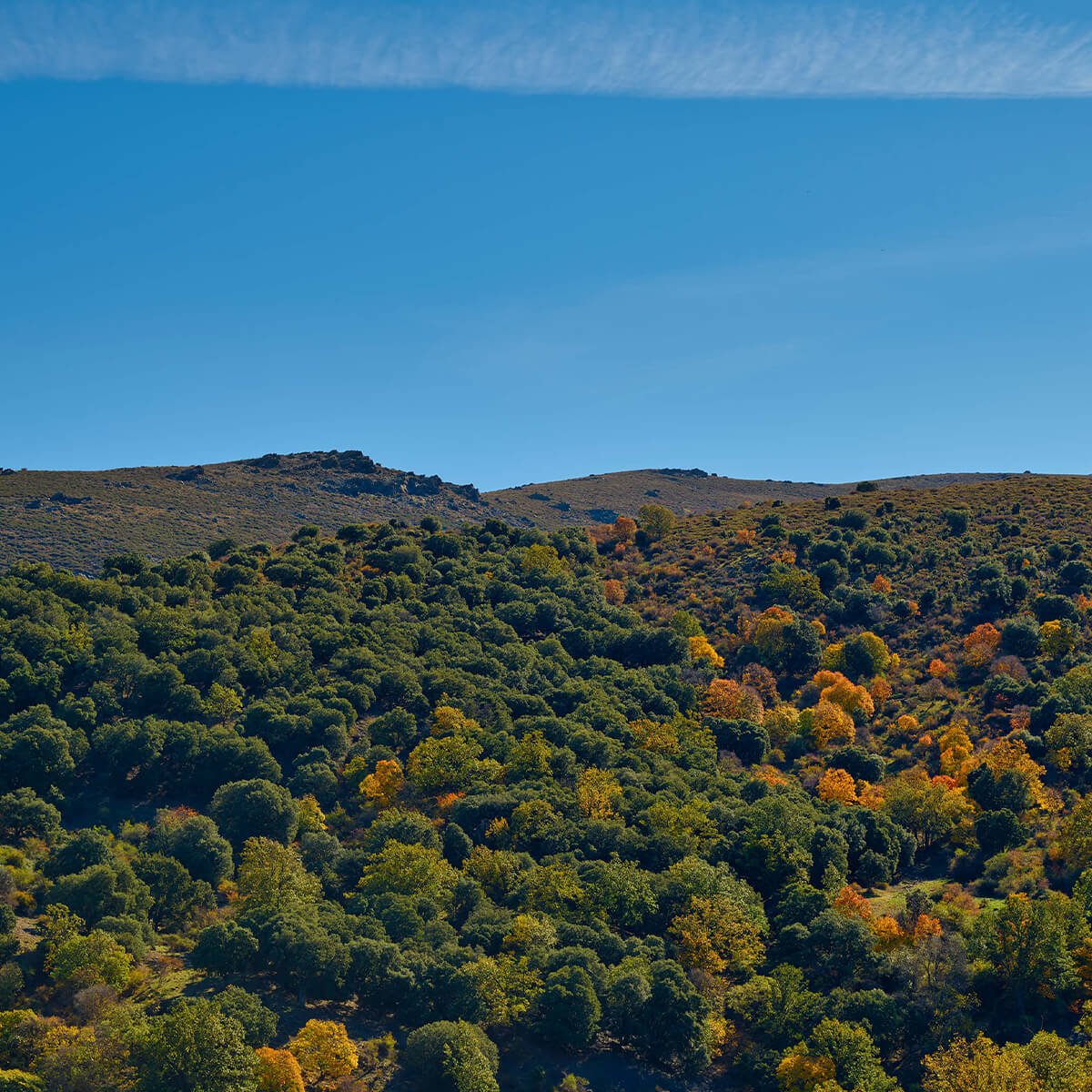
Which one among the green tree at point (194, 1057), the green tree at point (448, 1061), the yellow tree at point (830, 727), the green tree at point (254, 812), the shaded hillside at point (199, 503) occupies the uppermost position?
the shaded hillside at point (199, 503)

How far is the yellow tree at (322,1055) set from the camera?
164ft

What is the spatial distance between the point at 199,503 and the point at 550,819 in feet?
352

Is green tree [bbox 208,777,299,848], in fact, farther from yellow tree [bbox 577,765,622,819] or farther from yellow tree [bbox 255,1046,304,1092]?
yellow tree [bbox 255,1046,304,1092]

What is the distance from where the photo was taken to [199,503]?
538 feet

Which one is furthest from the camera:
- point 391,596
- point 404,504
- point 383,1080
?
point 404,504

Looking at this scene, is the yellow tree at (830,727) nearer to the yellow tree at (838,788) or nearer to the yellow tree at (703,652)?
the yellow tree at (838,788)

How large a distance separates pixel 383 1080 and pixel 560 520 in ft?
462

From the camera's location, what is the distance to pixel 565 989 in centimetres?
5509

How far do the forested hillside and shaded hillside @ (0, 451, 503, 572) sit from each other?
29113 millimetres

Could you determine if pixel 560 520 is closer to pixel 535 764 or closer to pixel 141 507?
pixel 141 507

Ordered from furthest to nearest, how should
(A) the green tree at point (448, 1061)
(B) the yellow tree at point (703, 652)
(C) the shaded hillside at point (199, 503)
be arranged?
(C) the shaded hillside at point (199, 503), (B) the yellow tree at point (703, 652), (A) the green tree at point (448, 1061)

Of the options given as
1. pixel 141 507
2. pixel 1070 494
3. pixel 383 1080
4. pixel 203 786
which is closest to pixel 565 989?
pixel 383 1080

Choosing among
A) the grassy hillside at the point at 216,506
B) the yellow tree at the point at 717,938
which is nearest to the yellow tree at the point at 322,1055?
the yellow tree at the point at 717,938

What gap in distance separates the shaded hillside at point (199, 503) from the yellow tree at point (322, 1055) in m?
91.9
